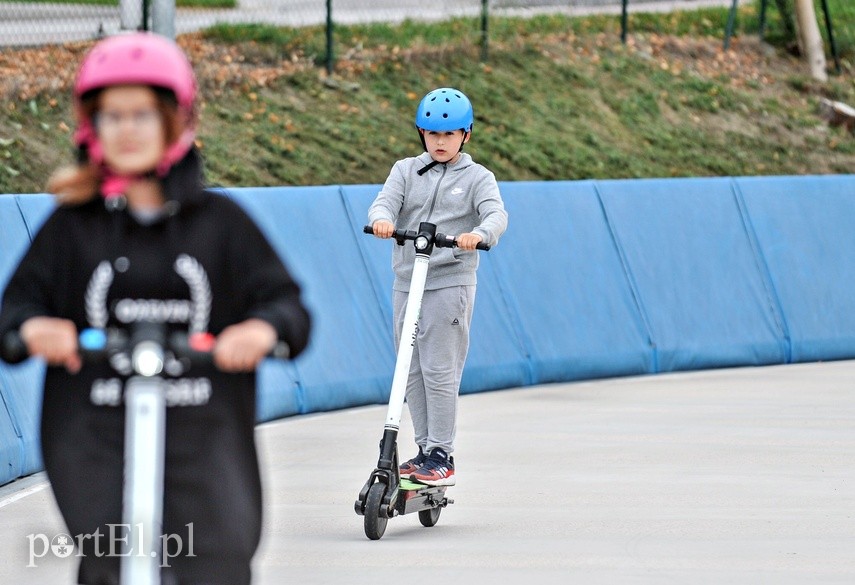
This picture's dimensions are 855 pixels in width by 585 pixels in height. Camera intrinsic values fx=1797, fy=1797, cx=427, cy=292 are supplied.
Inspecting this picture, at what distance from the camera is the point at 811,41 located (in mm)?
26141

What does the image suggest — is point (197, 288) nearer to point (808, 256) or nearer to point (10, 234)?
point (10, 234)

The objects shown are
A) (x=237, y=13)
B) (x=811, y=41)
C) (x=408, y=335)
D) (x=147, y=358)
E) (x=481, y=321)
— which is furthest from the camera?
(x=811, y=41)

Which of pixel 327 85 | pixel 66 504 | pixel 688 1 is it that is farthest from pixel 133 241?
pixel 688 1

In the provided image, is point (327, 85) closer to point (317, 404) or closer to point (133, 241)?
point (317, 404)

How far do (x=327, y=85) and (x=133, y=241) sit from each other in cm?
1629

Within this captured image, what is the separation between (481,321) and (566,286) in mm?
1101

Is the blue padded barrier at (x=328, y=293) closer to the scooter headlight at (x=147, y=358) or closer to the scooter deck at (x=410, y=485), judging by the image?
the scooter deck at (x=410, y=485)

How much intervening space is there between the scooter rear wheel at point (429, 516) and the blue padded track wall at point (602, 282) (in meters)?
3.22

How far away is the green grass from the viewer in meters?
17.3

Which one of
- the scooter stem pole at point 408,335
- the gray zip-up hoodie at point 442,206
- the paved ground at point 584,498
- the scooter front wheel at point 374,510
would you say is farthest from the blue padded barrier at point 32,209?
the scooter front wheel at point 374,510

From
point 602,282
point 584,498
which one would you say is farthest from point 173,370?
point 602,282

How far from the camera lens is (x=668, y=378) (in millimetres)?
13875

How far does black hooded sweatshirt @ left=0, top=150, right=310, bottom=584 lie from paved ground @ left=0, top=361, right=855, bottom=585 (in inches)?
118

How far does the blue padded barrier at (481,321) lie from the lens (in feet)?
40.3
